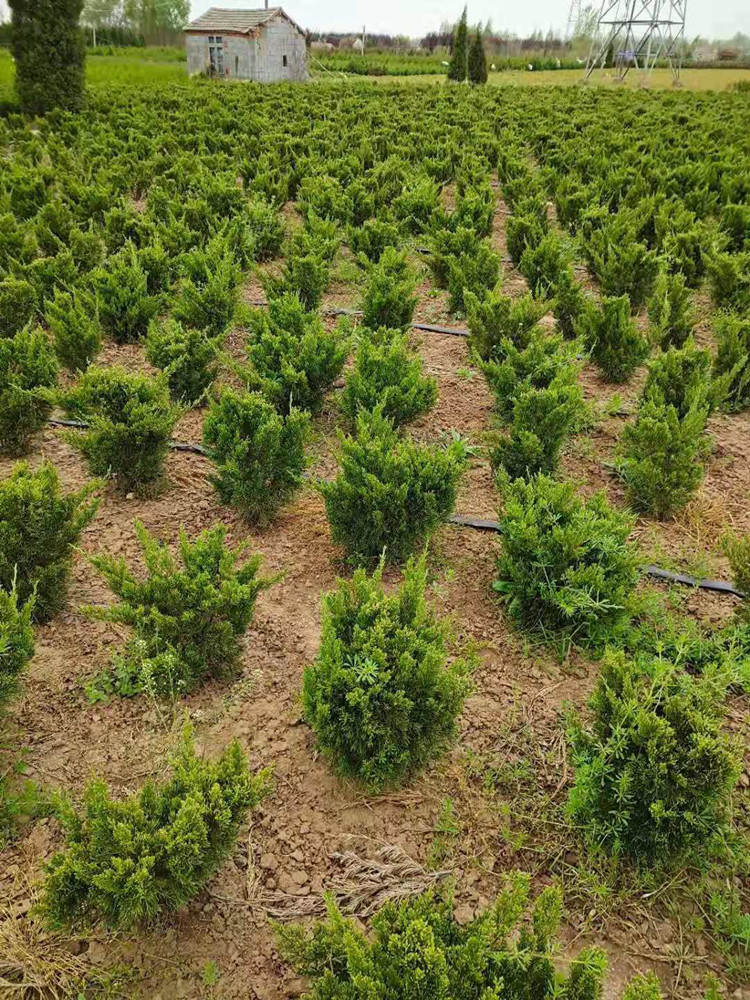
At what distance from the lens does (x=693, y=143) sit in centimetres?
1457

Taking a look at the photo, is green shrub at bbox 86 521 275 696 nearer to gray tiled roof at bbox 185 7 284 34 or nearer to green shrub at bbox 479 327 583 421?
green shrub at bbox 479 327 583 421

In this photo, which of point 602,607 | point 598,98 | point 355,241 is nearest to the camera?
point 602,607

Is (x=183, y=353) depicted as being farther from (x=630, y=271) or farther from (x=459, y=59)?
(x=459, y=59)

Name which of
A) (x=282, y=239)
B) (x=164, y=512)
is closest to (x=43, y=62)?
(x=282, y=239)

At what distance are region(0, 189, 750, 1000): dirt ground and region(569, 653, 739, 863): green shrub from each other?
0.19 meters

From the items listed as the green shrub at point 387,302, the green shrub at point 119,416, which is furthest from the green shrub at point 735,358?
the green shrub at point 119,416

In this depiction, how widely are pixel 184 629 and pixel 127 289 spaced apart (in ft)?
12.8

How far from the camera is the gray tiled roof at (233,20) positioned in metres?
Result: 32.3

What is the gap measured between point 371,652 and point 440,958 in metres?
1.03

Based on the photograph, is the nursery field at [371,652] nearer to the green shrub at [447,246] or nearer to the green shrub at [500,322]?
the green shrub at [500,322]

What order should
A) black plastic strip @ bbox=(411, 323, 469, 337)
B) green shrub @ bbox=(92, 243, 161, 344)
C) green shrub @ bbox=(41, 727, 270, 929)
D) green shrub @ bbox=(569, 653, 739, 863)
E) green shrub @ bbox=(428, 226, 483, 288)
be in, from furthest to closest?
green shrub @ bbox=(428, 226, 483, 288) → black plastic strip @ bbox=(411, 323, 469, 337) → green shrub @ bbox=(92, 243, 161, 344) → green shrub @ bbox=(569, 653, 739, 863) → green shrub @ bbox=(41, 727, 270, 929)

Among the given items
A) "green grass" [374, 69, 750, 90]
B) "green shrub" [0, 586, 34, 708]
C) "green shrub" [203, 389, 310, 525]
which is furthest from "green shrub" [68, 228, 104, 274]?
"green grass" [374, 69, 750, 90]

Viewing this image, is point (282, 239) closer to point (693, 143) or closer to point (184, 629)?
point (184, 629)

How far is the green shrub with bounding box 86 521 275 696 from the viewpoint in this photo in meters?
2.80
